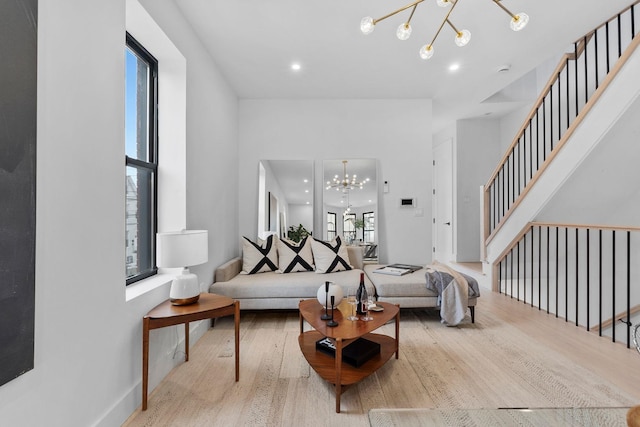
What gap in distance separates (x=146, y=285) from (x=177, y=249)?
391 mm

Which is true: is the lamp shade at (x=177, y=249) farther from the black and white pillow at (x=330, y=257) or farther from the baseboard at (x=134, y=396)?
the black and white pillow at (x=330, y=257)

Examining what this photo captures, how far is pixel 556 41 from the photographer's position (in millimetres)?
2957

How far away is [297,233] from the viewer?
4.34 m

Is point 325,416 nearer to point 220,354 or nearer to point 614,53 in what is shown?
point 220,354

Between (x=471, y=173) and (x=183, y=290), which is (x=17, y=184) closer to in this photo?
(x=183, y=290)

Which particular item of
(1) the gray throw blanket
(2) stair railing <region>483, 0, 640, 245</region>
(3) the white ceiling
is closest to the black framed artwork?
(3) the white ceiling

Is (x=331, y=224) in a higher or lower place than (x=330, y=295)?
higher

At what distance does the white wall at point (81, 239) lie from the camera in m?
1.21

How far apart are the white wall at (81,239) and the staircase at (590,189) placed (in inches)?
141

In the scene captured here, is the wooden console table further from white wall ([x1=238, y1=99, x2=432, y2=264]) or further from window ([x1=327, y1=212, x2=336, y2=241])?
white wall ([x1=238, y1=99, x2=432, y2=264])

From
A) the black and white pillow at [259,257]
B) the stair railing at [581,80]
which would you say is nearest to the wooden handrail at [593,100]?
the stair railing at [581,80]

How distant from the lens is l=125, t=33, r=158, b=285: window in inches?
85.3

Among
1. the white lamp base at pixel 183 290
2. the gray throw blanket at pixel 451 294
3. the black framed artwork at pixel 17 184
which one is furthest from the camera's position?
the gray throw blanket at pixel 451 294

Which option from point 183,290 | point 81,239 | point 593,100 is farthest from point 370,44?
point 81,239
